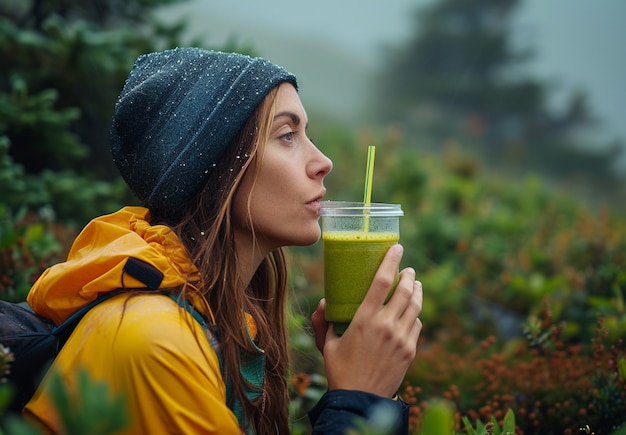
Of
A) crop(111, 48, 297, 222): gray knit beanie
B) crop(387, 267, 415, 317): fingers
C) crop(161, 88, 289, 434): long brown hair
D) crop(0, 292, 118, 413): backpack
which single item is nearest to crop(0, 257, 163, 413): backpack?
crop(0, 292, 118, 413): backpack

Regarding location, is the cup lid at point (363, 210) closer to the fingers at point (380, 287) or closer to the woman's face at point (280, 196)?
the woman's face at point (280, 196)

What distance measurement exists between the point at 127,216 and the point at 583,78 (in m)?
17.3

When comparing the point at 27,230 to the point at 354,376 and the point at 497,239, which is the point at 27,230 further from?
the point at 497,239

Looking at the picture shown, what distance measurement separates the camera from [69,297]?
2.27 metres

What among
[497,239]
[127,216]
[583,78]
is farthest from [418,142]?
[127,216]

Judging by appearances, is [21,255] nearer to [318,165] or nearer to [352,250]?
[318,165]

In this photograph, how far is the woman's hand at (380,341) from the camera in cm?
220

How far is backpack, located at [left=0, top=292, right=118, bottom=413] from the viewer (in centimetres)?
215

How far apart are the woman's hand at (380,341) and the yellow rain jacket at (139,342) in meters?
0.42

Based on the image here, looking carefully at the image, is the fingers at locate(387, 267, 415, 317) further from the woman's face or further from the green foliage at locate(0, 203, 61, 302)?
the green foliage at locate(0, 203, 61, 302)

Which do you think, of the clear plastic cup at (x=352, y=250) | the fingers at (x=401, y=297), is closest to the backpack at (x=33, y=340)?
the clear plastic cup at (x=352, y=250)

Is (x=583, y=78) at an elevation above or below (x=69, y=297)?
above

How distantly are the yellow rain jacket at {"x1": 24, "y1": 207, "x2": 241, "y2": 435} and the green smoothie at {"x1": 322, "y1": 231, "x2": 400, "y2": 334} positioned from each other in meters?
0.50

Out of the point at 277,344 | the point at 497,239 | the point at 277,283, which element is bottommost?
the point at 497,239
